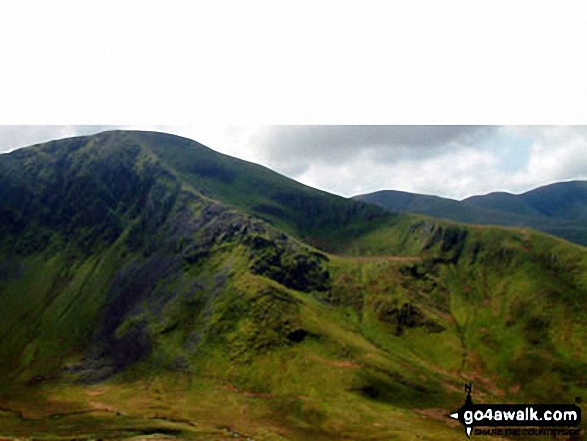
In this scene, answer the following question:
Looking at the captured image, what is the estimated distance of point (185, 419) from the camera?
5620 inches

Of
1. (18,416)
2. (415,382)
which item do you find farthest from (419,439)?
(18,416)

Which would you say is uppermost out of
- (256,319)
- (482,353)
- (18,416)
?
(256,319)

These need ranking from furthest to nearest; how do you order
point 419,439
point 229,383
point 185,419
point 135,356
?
point 135,356 → point 229,383 → point 185,419 → point 419,439

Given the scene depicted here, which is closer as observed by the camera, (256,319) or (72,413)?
(72,413)

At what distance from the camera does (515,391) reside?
16425 centimetres

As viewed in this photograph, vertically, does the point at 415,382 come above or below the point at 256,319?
below

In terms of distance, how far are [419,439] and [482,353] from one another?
263 ft

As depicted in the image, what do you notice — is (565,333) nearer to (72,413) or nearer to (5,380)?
(72,413)

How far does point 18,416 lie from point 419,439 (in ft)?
404

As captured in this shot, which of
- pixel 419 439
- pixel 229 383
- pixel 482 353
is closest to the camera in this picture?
pixel 419 439

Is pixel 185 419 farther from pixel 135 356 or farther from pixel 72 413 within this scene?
pixel 135 356

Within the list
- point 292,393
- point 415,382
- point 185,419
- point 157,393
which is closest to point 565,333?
point 415,382

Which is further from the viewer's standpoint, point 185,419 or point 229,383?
point 229,383

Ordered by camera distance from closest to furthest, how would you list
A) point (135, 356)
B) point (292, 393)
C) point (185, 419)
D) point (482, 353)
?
1. point (185, 419)
2. point (292, 393)
3. point (482, 353)
4. point (135, 356)
